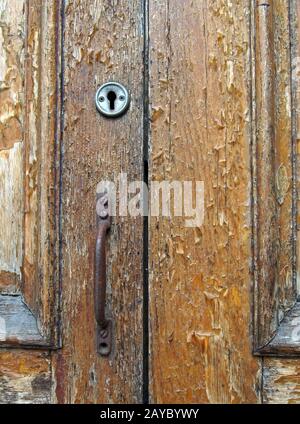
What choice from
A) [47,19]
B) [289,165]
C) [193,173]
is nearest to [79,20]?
[47,19]

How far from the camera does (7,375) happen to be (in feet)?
3.41

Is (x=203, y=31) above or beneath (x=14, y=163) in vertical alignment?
above

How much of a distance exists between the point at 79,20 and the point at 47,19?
0.18ft

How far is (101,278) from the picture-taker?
3.27 feet

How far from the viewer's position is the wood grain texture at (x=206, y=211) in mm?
991

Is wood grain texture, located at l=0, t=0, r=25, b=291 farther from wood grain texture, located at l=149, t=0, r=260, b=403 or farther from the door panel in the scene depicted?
wood grain texture, located at l=149, t=0, r=260, b=403

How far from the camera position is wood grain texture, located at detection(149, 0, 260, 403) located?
39.0 inches

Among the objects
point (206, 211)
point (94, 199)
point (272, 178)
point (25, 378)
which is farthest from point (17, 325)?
point (272, 178)

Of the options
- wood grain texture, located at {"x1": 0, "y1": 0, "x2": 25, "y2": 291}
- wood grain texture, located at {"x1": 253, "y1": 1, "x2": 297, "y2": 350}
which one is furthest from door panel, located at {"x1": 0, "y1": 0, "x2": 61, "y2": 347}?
wood grain texture, located at {"x1": 253, "y1": 1, "x2": 297, "y2": 350}

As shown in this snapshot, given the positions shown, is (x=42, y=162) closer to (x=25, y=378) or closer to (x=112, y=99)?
(x=112, y=99)

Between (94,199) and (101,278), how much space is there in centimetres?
13

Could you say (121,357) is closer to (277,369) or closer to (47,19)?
(277,369)
